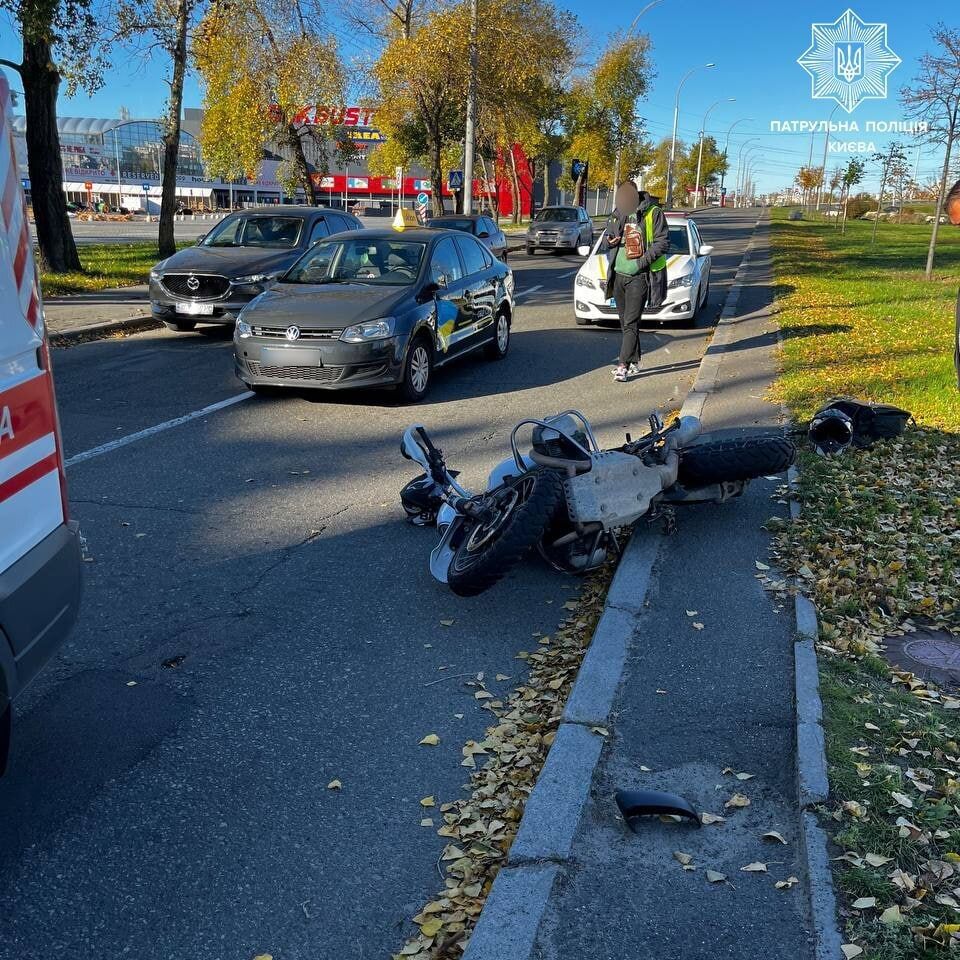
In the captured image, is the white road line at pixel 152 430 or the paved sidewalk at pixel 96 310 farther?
the paved sidewalk at pixel 96 310

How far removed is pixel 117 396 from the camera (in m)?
9.17

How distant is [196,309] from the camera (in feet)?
40.1

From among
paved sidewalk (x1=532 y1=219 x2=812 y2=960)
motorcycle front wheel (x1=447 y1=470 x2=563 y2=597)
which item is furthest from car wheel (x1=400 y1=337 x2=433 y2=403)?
motorcycle front wheel (x1=447 y1=470 x2=563 y2=597)

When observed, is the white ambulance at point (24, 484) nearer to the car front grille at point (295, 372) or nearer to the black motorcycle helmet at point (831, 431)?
the car front grille at point (295, 372)

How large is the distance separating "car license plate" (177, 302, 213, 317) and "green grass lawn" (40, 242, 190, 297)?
2.74m

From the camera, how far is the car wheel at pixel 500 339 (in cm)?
1144

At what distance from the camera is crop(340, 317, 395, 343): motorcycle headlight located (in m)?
8.53

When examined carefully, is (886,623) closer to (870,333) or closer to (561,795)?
(561,795)

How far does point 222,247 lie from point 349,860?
38.4 ft

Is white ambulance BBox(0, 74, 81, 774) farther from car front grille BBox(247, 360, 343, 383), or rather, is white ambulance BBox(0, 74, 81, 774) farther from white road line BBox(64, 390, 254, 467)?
car front grille BBox(247, 360, 343, 383)

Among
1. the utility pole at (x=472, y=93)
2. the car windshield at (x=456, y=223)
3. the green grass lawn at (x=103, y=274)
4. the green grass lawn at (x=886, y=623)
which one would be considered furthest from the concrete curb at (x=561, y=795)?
the utility pole at (x=472, y=93)

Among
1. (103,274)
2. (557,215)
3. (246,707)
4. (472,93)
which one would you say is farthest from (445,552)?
(557,215)

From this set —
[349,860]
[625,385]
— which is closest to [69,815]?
[349,860]

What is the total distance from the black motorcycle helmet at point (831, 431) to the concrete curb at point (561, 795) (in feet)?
9.10
